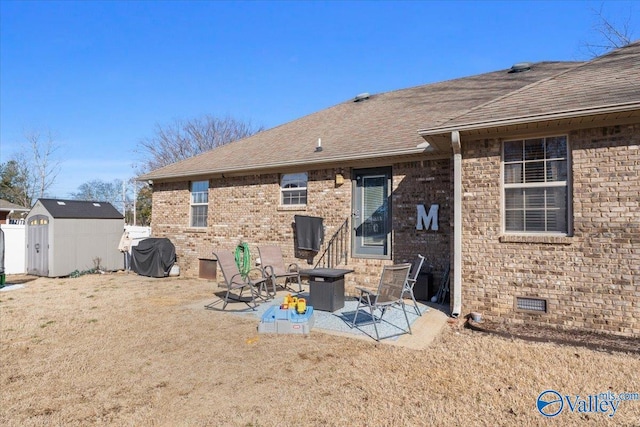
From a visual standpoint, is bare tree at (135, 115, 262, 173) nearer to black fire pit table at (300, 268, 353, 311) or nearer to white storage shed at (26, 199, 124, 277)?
white storage shed at (26, 199, 124, 277)

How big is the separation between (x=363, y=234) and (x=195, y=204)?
20.4 ft

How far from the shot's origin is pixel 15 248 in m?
12.9

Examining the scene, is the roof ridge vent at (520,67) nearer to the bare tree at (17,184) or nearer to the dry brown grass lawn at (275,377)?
the dry brown grass lawn at (275,377)

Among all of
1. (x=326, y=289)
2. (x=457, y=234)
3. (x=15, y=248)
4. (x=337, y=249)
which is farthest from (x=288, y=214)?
(x=15, y=248)

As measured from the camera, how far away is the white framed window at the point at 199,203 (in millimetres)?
11827

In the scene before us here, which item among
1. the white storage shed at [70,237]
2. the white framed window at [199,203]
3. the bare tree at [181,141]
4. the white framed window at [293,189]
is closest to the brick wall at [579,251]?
the white framed window at [293,189]

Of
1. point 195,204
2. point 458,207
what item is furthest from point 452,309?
point 195,204

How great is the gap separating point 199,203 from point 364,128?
229 inches

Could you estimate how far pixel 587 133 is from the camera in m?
5.32

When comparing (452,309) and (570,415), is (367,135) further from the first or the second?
(570,415)

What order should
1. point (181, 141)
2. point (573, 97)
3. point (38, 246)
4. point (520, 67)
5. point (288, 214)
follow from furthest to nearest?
point (181, 141) → point (38, 246) → point (520, 67) → point (288, 214) → point (573, 97)

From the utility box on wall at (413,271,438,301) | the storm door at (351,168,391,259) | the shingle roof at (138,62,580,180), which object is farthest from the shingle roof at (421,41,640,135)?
the utility box on wall at (413,271,438,301)

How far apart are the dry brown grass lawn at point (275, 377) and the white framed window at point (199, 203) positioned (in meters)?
6.02

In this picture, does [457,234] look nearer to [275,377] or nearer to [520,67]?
[275,377]
